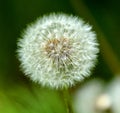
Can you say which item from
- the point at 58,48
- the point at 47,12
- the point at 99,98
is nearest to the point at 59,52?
the point at 58,48

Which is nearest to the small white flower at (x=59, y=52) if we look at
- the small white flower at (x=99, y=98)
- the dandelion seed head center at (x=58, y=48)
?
the dandelion seed head center at (x=58, y=48)

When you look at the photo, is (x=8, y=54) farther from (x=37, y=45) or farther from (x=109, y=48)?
(x=37, y=45)

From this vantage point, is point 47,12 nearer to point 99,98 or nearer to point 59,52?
point 99,98

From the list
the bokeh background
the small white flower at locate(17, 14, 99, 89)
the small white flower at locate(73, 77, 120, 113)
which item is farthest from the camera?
the bokeh background

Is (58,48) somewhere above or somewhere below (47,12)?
below

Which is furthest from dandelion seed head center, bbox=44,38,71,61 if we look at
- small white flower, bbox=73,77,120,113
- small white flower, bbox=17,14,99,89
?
small white flower, bbox=73,77,120,113

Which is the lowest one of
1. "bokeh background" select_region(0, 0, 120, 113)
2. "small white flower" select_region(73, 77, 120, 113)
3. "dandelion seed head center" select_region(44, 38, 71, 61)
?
"small white flower" select_region(73, 77, 120, 113)

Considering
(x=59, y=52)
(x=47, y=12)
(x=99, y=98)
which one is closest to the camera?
(x=59, y=52)

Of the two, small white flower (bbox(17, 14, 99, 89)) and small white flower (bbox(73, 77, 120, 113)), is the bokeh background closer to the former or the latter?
small white flower (bbox(73, 77, 120, 113))
